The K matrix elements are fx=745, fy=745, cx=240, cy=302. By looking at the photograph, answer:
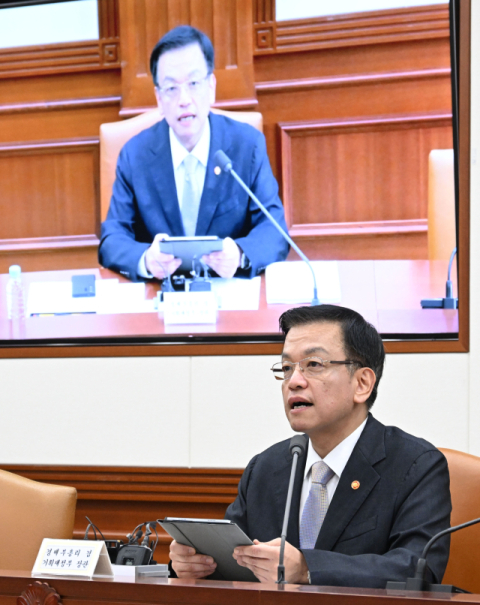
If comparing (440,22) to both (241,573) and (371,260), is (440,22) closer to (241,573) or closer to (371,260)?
(371,260)

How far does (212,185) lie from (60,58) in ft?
2.68

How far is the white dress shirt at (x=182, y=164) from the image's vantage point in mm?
2918

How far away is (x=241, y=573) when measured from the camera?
5.42 feet

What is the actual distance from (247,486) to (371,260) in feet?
3.72

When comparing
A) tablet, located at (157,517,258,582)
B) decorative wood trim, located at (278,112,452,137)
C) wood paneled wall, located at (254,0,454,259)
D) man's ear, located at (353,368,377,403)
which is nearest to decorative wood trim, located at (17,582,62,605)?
tablet, located at (157,517,258,582)

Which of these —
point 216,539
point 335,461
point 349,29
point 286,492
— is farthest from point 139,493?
point 349,29

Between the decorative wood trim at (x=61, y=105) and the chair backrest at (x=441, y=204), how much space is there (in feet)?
4.15

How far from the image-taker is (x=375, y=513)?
5.58 feet

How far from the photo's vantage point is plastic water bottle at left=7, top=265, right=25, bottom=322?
9.86ft

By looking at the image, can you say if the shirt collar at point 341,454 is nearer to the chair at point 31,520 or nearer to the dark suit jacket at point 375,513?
the dark suit jacket at point 375,513

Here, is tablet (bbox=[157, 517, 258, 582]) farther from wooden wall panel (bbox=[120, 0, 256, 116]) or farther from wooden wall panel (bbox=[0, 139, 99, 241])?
wooden wall panel (bbox=[120, 0, 256, 116])

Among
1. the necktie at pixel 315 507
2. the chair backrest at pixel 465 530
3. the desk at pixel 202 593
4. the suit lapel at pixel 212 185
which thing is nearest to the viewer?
the desk at pixel 202 593

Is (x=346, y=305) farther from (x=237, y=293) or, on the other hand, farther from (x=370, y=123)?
(x=370, y=123)

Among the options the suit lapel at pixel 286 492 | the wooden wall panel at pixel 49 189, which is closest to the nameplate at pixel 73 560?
the suit lapel at pixel 286 492
